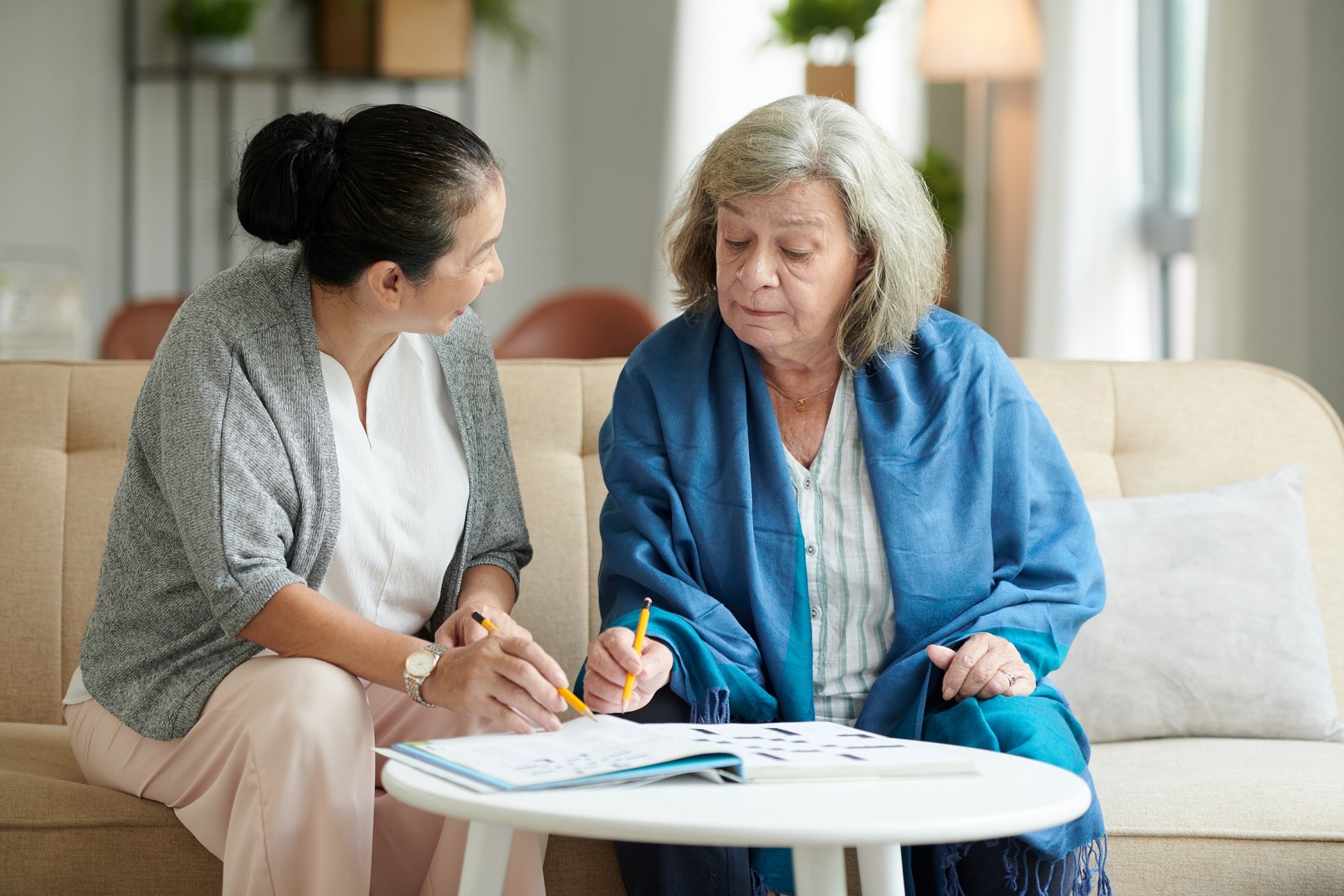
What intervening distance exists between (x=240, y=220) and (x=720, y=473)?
24.6 inches

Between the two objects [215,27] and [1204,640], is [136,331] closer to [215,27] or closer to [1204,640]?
[215,27]

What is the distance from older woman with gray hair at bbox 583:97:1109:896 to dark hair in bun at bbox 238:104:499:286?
13.8 inches

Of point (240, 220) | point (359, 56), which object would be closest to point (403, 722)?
point (240, 220)

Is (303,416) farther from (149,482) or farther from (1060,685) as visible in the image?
(1060,685)

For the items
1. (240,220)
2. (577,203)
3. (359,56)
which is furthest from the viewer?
(577,203)

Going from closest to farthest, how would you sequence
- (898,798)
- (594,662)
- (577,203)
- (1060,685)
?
(898,798), (594,662), (1060,685), (577,203)

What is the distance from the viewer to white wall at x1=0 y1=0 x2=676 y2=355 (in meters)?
4.20

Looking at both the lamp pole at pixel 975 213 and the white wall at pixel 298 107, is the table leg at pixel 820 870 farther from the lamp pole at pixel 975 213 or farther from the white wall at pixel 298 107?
the lamp pole at pixel 975 213

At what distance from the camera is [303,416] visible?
1.44 metres

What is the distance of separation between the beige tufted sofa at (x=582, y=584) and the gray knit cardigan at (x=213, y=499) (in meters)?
0.17

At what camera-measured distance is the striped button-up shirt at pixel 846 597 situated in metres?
1.55

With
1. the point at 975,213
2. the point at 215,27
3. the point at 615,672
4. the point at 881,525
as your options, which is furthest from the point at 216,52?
the point at 615,672

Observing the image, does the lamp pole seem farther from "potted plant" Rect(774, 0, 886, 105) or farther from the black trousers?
the black trousers

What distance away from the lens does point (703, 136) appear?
4844mm
